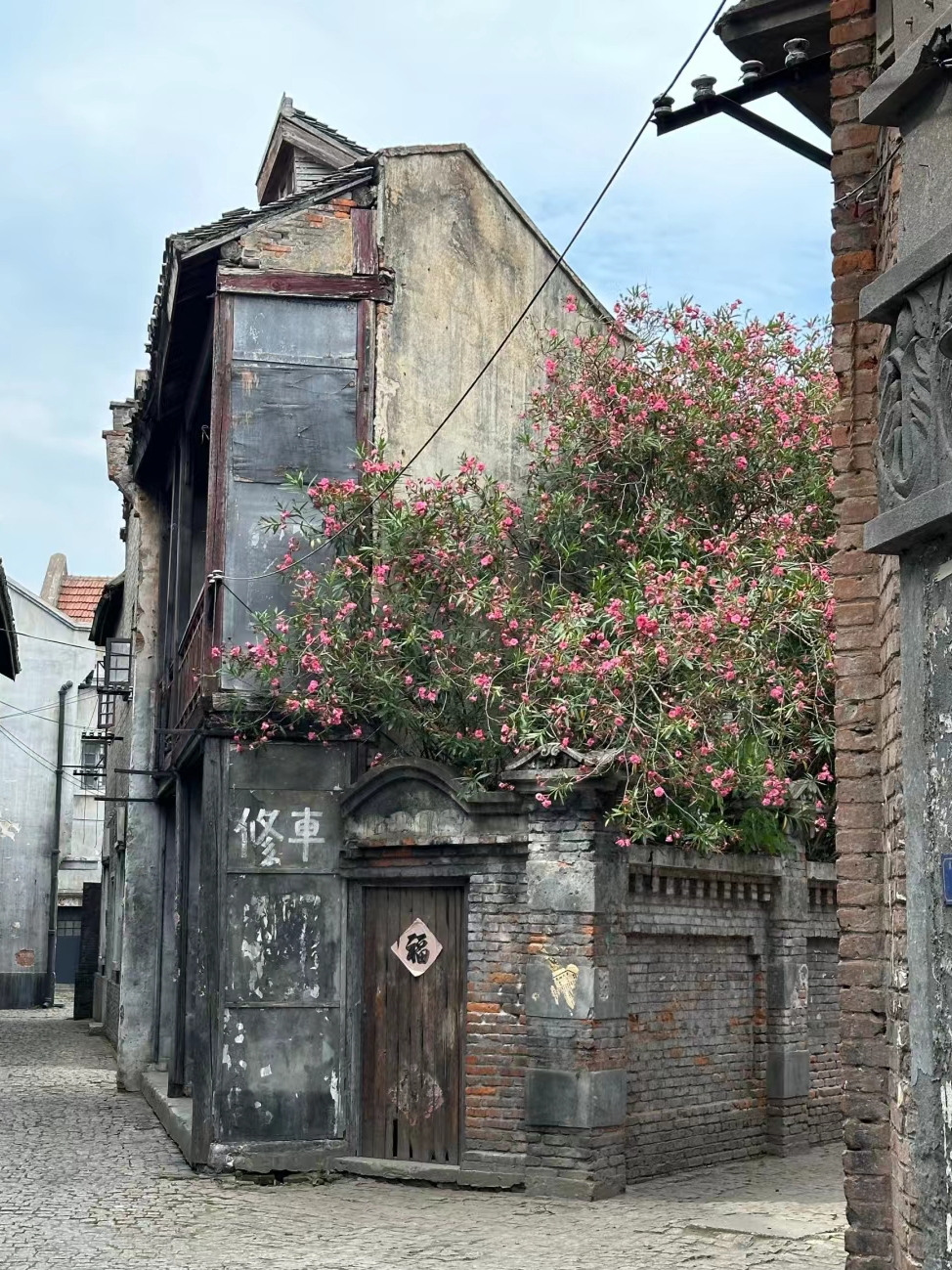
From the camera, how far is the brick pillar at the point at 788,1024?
1273 centimetres

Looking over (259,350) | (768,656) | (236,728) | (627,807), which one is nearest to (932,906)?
(627,807)

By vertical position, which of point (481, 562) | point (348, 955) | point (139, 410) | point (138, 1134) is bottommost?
point (138, 1134)

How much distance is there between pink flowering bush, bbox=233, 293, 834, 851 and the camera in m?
11.4

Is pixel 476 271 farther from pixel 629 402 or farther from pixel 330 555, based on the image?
pixel 330 555

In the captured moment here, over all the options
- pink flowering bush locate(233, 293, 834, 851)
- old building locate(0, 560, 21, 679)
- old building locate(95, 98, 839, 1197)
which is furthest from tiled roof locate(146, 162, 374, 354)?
old building locate(0, 560, 21, 679)

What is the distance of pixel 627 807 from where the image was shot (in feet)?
35.2

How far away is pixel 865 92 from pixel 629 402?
842 centimetres

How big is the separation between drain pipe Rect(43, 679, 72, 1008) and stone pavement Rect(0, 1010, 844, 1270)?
814 inches

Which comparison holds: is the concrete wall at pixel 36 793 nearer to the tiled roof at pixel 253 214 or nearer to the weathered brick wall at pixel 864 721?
the tiled roof at pixel 253 214

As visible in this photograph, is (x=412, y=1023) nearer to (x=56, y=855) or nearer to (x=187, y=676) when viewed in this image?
(x=187, y=676)

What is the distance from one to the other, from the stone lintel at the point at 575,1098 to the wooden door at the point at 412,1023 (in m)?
0.78

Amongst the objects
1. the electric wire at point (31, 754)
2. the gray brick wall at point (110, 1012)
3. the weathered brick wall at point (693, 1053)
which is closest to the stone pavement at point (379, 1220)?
the weathered brick wall at point (693, 1053)

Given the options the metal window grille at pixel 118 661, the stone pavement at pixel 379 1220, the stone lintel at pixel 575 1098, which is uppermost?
the metal window grille at pixel 118 661

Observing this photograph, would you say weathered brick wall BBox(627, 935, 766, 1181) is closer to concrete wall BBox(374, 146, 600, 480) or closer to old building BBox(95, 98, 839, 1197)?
old building BBox(95, 98, 839, 1197)
